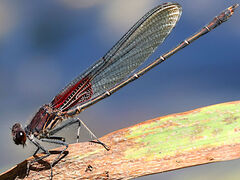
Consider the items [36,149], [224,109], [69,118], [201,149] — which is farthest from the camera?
[69,118]

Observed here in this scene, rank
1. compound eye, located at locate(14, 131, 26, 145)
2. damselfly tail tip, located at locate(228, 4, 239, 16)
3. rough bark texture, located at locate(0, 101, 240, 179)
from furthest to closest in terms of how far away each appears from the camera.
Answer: damselfly tail tip, located at locate(228, 4, 239, 16), compound eye, located at locate(14, 131, 26, 145), rough bark texture, located at locate(0, 101, 240, 179)

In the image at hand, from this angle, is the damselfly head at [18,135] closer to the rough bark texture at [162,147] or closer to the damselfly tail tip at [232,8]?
the rough bark texture at [162,147]

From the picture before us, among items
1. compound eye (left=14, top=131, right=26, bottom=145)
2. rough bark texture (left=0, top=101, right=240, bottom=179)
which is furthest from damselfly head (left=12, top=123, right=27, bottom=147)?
rough bark texture (left=0, top=101, right=240, bottom=179)

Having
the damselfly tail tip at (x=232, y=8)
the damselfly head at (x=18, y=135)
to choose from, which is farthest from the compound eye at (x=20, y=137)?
the damselfly tail tip at (x=232, y=8)

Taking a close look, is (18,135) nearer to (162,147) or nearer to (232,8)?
(162,147)

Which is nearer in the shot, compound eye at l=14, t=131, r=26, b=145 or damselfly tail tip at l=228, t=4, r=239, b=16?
compound eye at l=14, t=131, r=26, b=145

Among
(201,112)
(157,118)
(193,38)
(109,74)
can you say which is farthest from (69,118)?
(193,38)

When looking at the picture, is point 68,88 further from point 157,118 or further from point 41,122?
point 157,118

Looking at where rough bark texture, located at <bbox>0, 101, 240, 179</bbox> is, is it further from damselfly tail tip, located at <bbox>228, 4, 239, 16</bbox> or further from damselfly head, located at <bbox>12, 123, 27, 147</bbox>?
damselfly tail tip, located at <bbox>228, 4, 239, 16</bbox>
